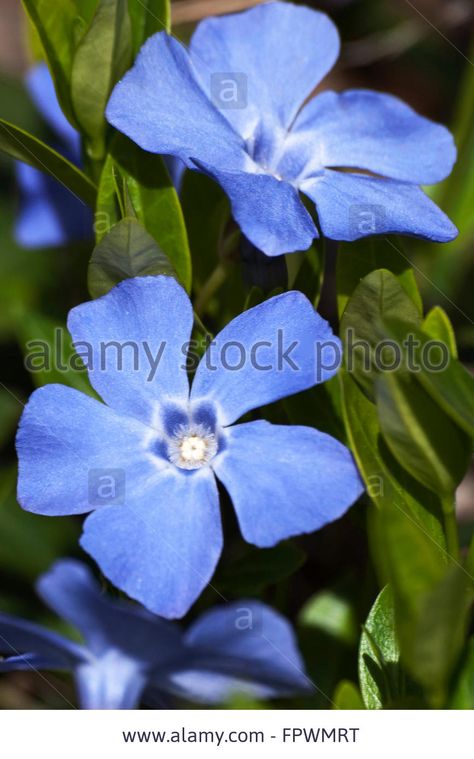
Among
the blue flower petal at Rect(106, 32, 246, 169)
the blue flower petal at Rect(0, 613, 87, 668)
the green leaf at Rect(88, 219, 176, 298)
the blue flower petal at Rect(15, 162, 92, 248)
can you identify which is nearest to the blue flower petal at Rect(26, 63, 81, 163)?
the blue flower petal at Rect(15, 162, 92, 248)

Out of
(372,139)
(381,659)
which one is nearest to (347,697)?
(381,659)

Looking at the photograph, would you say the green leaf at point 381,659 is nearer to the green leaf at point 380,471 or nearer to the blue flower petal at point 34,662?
the green leaf at point 380,471

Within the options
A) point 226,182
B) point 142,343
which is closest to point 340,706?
point 142,343

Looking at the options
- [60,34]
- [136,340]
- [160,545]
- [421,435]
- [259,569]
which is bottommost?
[259,569]

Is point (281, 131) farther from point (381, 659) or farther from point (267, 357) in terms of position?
point (381, 659)

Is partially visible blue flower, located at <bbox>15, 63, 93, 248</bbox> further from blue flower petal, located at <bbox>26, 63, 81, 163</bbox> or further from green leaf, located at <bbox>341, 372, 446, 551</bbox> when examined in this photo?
green leaf, located at <bbox>341, 372, 446, 551</bbox>

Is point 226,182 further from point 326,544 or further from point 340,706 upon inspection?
point 326,544
